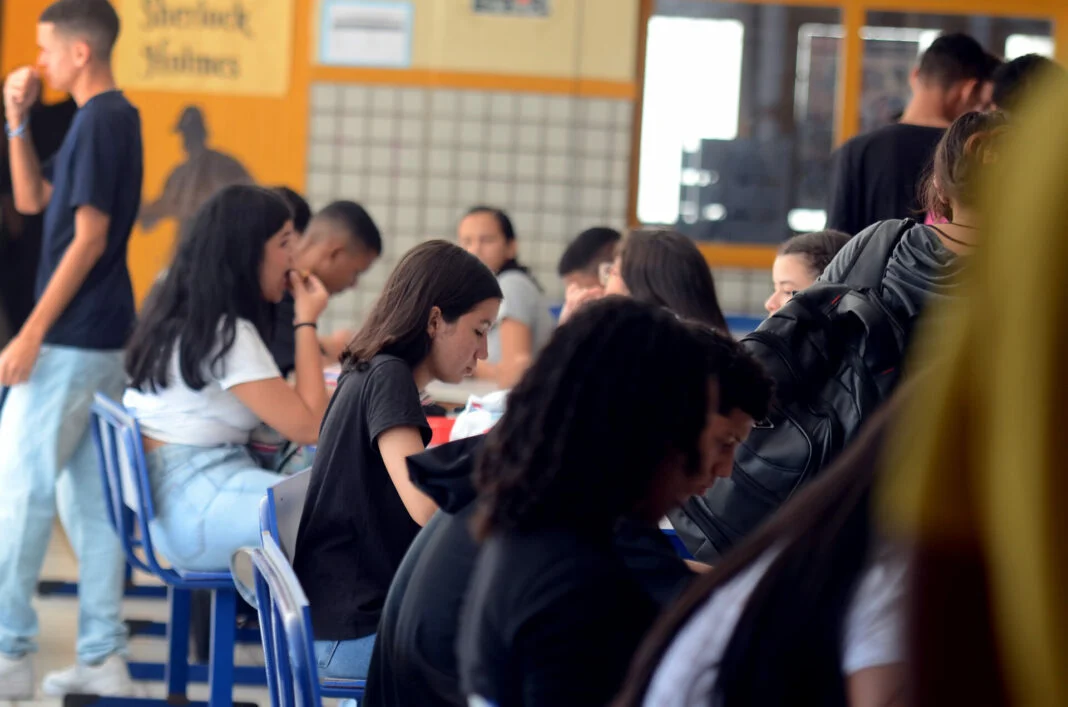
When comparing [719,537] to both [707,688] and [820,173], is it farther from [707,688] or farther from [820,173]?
[820,173]

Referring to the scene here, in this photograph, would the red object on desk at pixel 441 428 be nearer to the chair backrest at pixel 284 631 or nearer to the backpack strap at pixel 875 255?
the backpack strap at pixel 875 255

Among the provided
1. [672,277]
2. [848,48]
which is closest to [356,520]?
[672,277]

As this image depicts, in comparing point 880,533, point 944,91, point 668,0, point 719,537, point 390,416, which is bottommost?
point 719,537

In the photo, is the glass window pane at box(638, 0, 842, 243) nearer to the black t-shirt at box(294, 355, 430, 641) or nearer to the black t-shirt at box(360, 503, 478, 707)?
the black t-shirt at box(294, 355, 430, 641)

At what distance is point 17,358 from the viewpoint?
293 cm

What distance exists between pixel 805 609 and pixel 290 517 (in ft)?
4.88

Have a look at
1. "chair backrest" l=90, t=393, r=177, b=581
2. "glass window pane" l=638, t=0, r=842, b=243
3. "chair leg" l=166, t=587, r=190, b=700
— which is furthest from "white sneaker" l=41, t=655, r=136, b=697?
"glass window pane" l=638, t=0, r=842, b=243

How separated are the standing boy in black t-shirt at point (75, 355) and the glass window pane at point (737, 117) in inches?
111

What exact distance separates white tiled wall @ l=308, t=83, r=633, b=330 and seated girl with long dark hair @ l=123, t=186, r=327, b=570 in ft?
8.62

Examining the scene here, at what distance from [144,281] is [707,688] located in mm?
4916

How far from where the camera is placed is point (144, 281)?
17.3ft

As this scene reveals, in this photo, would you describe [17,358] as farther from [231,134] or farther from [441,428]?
[231,134]

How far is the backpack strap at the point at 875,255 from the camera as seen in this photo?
82.0 inches

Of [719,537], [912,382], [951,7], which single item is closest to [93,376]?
[719,537]
